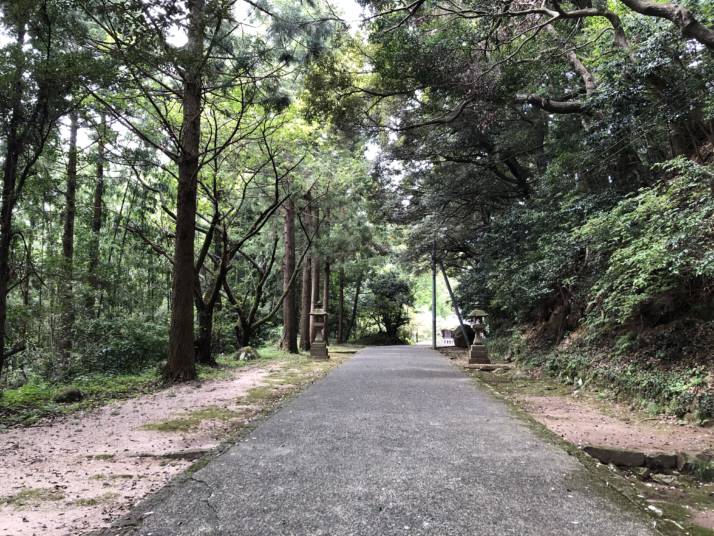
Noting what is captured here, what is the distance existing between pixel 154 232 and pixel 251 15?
278 inches

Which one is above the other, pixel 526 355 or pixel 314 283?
pixel 314 283

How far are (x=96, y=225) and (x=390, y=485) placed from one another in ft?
36.9

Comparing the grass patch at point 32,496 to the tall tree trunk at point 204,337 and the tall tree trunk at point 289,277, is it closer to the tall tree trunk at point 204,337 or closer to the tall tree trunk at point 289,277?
the tall tree trunk at point 204,337

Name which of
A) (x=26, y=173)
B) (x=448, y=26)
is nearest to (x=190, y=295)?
(x=26, y=173)

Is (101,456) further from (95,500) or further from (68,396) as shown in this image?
(68,396)

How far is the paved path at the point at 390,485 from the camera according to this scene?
94.6 inches

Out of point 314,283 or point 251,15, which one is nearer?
point 251,15

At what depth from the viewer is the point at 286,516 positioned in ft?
8.17

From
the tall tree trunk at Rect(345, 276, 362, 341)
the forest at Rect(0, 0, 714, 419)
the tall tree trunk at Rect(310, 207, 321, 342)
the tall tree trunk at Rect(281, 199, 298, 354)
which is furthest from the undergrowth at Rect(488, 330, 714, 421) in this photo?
the tall tree trunk at Rect(345, 276, 362, 341)

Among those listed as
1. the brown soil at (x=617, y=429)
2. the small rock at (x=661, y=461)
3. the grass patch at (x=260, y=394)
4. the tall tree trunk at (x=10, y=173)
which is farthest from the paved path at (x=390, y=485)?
the tall tree trunk at (x=10, y=173)

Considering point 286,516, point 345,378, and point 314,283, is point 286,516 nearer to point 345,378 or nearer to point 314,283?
point 345,378

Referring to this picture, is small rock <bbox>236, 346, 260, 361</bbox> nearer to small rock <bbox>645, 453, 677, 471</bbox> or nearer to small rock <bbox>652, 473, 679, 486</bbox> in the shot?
small rock <bbox>645, 453, 677, 471</bbox>

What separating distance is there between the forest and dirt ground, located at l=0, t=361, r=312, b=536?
1.50 metres

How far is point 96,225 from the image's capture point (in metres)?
11.4
